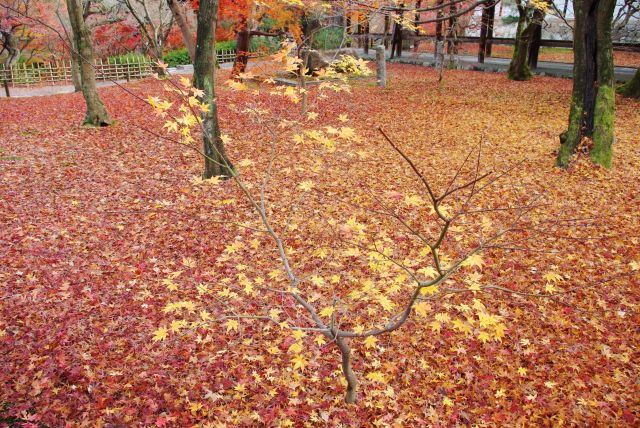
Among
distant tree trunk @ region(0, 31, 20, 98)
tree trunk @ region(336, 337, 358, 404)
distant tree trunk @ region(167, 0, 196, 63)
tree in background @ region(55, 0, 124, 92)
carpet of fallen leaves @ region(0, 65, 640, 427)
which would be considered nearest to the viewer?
tree trunk @ region(336, 337, 358, 404)

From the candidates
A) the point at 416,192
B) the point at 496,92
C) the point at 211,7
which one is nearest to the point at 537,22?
the point at 496,92

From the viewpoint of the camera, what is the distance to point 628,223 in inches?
291

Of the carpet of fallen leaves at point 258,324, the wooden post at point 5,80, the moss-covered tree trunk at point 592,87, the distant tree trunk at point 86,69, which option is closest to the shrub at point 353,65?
the carpet of fallen leaves at point 258,324

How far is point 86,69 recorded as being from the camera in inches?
496

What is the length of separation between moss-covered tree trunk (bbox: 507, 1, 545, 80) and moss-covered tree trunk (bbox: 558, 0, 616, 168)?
1086 centimetres

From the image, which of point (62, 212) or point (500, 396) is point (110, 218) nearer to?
point (62, 212)

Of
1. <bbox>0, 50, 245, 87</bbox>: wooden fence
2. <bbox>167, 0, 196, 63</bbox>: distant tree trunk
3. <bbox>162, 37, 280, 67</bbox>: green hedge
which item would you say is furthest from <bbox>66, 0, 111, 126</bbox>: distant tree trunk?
<bbox>162, 37, 280, 67</bbox>: green hedge

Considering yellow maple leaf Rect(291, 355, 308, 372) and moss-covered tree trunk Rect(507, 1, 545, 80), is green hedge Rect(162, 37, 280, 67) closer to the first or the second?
moss-covered tree trunk Rect(507, 1, 545, 80)

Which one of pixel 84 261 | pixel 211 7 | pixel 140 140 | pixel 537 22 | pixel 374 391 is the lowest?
pixel 374 391

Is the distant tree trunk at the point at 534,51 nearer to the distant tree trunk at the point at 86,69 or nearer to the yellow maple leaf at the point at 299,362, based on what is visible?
the distant tree trunk at the point at 86,69

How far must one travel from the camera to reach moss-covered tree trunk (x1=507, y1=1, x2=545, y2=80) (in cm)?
1881

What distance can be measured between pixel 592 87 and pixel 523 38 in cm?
1120

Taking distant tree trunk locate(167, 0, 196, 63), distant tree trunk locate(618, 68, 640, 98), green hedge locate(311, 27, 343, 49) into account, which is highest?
green hedge locate(311, 27, 343, 49)

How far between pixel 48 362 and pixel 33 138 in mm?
9691
